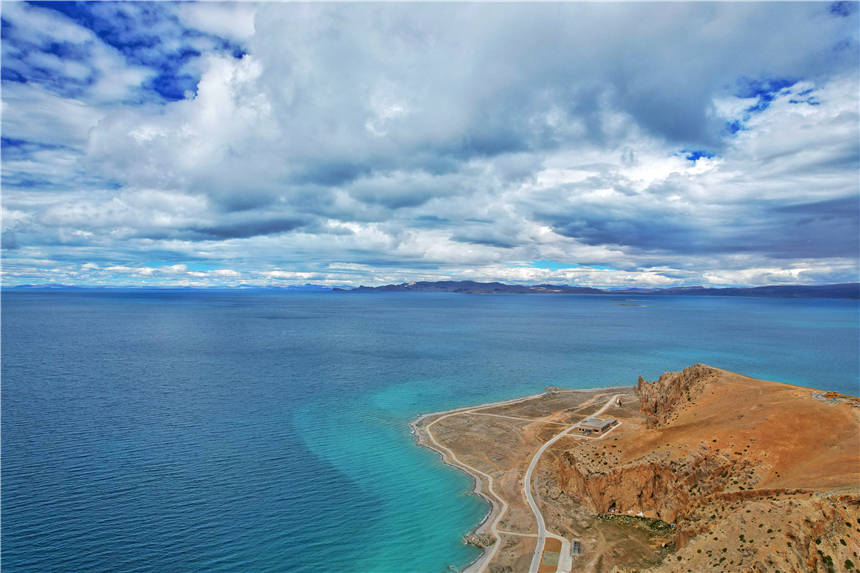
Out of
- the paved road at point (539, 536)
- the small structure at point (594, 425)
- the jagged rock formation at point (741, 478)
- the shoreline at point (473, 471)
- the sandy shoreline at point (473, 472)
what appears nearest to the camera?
the jagged rock formation at point (741, 478)

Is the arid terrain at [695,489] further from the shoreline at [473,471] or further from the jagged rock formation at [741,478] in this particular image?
the shoreline at [473,471]

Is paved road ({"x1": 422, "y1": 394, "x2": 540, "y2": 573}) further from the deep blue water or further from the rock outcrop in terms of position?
the deep blue water

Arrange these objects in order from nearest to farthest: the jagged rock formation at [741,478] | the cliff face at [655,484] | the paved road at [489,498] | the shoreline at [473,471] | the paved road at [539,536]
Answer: the jagged rock formation at [741,478] → the paved road at [539,536] → the paved road at [489,498] → the shoreline at [473,471] → the cliff face at [655,484]

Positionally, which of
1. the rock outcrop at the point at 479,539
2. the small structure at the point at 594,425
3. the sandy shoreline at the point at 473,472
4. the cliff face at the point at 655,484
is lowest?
the sandy shoreline at the point at 473,472

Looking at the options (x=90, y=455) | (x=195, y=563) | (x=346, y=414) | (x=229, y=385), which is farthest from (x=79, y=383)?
(x=195, y=563)

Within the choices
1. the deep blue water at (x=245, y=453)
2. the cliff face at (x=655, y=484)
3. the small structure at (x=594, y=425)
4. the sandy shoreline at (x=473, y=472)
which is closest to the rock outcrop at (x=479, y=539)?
the sandy shoreline at (x=473, y=472)

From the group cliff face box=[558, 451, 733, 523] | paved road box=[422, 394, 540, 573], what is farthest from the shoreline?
cliff face box=[558, 451, 733, 523]

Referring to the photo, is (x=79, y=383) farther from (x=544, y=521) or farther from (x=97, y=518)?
(x=544, y=521)
